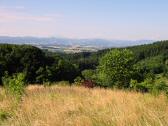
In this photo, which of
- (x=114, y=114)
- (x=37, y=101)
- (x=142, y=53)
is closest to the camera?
(x=114, y=114)

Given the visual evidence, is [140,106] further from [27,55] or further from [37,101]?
[27,55]

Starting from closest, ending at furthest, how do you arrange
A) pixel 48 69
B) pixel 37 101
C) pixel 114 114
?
pixel 114 114 → pixel 37 101 → pixel 48 69

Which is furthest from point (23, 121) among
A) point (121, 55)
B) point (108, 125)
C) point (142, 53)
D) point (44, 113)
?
point (142, 53)

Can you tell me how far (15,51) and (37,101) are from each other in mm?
51554

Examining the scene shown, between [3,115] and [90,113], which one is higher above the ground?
[90,113]

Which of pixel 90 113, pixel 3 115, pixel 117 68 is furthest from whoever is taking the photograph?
pixel 117 68

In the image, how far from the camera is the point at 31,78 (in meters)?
55.4

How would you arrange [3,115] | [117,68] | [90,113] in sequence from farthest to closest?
[117,68] → [3,115] → [90,113]

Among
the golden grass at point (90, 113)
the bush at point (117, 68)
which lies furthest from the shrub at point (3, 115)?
the bush at point (117, 68)

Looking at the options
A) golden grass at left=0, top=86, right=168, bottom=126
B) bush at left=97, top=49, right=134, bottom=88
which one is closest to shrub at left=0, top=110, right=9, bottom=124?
golden grass at left=0, top=86, right=168, bottom=126

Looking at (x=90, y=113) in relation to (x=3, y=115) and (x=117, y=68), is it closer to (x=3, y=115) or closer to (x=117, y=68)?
(x=3, y=115)

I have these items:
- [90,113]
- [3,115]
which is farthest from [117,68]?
[90,113]

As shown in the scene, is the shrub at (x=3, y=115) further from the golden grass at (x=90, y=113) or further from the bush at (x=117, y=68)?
the bush at (x=117, y=68)

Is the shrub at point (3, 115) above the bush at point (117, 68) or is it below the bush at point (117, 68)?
above
